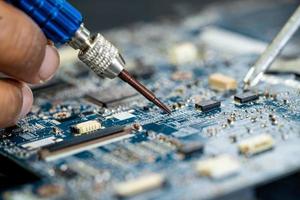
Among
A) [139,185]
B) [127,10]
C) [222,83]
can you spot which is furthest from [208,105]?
[127,10]

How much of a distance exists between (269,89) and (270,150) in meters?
0.50

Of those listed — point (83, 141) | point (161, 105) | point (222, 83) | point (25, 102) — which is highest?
point (222, 83)

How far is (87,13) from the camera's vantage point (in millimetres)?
3025

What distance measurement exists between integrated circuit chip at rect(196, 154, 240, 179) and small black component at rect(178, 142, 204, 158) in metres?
0.07

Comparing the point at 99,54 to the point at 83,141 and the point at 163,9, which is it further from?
the point at 163,9

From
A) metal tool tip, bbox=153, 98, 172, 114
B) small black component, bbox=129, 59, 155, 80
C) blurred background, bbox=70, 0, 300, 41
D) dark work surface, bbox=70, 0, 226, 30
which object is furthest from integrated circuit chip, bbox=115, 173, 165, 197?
dark work surface, bbox=70, 0, 226, 30

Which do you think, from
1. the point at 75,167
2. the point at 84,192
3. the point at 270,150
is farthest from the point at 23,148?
the point at 270,150

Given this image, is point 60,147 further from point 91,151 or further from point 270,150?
point 270,150

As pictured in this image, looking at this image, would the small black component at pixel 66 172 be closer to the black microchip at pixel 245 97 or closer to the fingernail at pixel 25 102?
the fingernail at pixel 25 102

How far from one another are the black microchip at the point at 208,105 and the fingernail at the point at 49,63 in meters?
0.45

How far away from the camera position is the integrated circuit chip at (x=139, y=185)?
1.26m

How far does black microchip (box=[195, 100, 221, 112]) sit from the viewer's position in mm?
Answer: 1748

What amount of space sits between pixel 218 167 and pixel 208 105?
0.45 meters

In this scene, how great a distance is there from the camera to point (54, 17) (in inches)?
61.8
